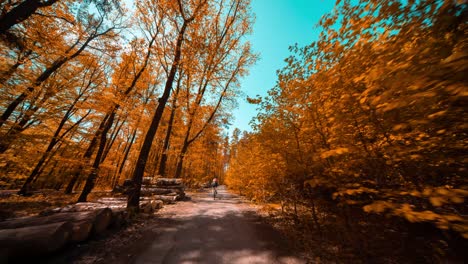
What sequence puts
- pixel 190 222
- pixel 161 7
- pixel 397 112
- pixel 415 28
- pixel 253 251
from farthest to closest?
1. pixel 161 7
2. pixel 190 222
3. pixel 253 251
4. pixel 397 112
5. pixel 415 28

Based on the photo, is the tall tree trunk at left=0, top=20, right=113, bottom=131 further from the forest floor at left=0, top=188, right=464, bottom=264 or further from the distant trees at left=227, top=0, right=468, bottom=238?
the distant trees at left=227, top=0, right=468, bottom=238

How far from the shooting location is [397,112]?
180cm

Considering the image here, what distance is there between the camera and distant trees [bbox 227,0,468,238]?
120cm

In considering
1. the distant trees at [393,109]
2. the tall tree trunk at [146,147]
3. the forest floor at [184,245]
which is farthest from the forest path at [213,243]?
the distant trees at [393,109]

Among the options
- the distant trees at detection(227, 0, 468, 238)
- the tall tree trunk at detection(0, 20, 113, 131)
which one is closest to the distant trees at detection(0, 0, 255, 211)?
the tall tree trunk at detection(0, 20, 113, 131)

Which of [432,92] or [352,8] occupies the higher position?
[352,8]

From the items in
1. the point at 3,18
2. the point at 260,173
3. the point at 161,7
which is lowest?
the point at 260,173

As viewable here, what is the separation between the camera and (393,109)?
75.7 inches

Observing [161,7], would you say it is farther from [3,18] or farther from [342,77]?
[342,77]

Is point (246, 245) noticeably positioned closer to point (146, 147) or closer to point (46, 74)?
point (146, 147)

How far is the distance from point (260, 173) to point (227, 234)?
7.18 feet

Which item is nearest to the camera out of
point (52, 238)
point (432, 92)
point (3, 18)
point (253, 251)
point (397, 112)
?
point (432, 92)

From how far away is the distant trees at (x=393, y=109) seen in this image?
1196 millimetres

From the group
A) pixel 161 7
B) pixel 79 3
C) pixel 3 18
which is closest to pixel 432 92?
pixel 3 18
